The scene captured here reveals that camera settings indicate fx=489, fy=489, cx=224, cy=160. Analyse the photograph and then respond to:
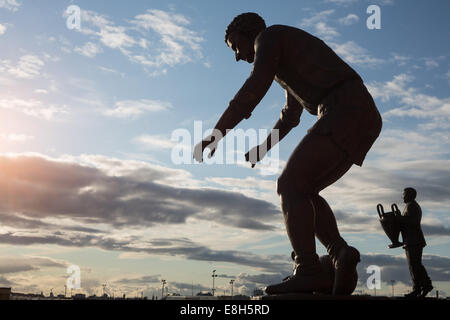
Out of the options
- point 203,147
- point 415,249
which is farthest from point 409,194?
point 203,147

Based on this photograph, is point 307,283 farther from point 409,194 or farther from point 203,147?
point 409,194

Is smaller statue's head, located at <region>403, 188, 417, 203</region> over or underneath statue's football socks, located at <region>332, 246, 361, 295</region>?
over

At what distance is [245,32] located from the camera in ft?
18.8

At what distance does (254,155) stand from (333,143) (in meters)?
1.44

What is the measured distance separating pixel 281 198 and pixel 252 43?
1.95 m

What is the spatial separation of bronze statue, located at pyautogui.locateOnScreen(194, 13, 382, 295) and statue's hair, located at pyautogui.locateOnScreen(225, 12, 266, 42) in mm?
12

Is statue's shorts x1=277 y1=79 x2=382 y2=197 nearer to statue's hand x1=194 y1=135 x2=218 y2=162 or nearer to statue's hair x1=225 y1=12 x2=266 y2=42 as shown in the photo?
statue's hand x1=194 y1=135 x2=218 y2=162

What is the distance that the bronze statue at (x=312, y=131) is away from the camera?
4.78m

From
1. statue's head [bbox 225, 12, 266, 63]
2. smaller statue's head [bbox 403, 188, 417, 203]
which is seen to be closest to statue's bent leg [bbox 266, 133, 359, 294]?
statue's head [bbox 225, 12, 266, 63]

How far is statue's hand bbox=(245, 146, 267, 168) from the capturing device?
6145mm

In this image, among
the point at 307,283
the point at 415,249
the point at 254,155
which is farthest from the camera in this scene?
the point at 415,249

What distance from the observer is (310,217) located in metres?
4.78
